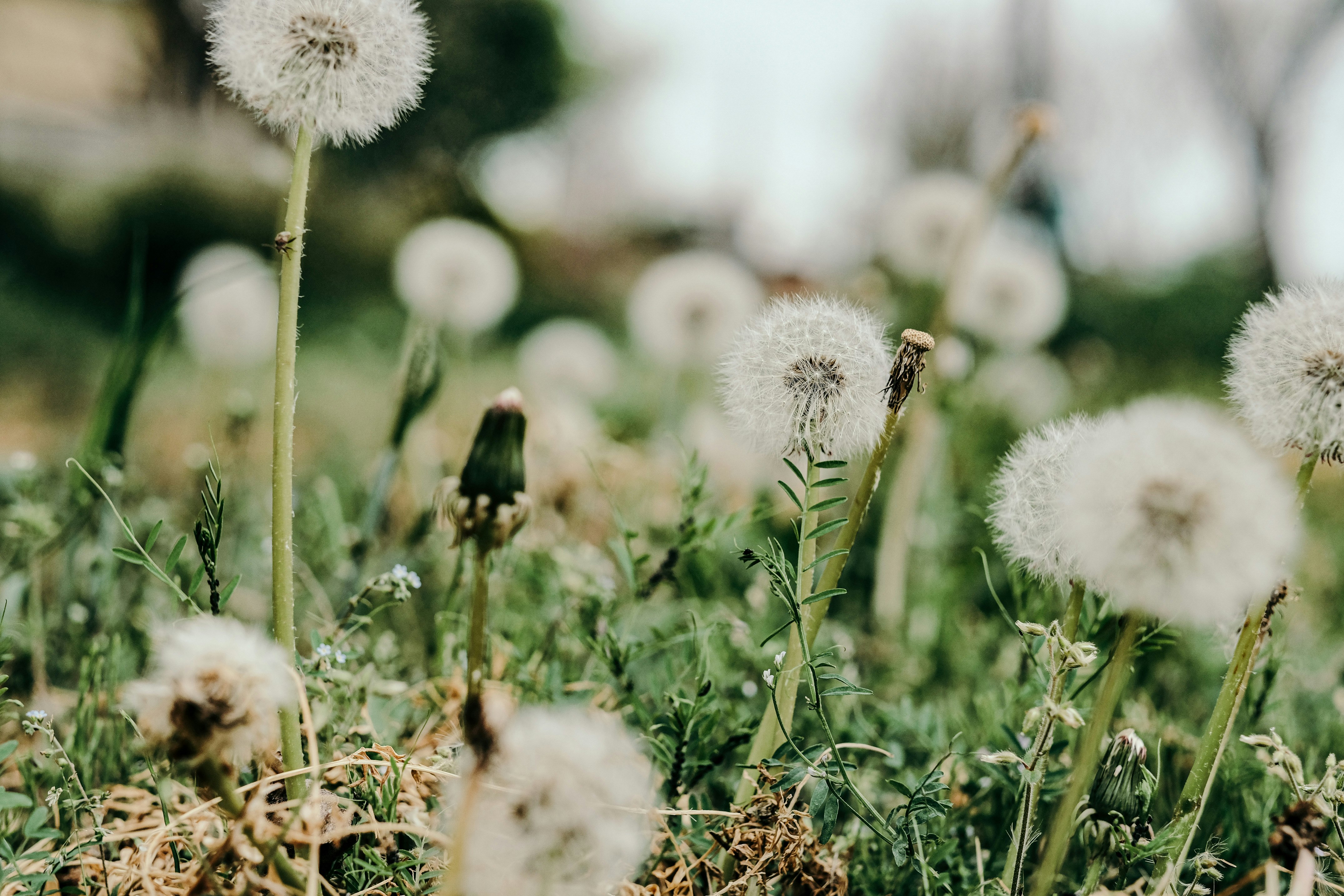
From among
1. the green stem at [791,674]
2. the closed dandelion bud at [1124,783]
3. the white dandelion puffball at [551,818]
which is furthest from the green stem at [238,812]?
the closed dandelion bud at [1124,783]

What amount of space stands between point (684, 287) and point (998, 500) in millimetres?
2767

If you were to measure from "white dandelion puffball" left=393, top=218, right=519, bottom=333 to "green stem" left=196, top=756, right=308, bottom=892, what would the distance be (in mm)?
2785

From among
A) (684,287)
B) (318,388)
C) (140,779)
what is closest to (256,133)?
(318,388)

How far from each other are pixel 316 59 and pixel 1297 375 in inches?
44.4

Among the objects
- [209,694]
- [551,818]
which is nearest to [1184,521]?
[551,818]

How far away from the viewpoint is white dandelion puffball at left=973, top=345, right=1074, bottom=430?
13.8 feet

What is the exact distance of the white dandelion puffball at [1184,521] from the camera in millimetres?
701

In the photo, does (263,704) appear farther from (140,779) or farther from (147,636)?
(147,636)

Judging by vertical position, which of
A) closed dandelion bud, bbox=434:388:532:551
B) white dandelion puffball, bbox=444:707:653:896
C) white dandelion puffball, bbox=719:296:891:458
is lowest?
white dandelion puffball, bbox=444:707:653:896

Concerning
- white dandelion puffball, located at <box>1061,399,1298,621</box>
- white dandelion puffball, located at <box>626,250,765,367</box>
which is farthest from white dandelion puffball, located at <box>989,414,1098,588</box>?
white dandelion puffball, located at <box>626,250,765,367</box>

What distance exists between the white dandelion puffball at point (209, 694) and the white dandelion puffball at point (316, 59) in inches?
22.4

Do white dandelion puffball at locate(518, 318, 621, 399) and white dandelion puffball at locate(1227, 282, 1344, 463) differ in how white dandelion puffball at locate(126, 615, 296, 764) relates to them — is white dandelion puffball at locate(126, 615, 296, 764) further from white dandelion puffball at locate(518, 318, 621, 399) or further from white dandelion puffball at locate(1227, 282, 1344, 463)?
white dandelion puffball at locate(518, 318, 621, 399)

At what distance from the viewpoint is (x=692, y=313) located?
363cm

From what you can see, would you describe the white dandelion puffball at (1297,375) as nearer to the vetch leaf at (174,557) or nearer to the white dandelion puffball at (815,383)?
the white dandelion puffball at (815,383)
